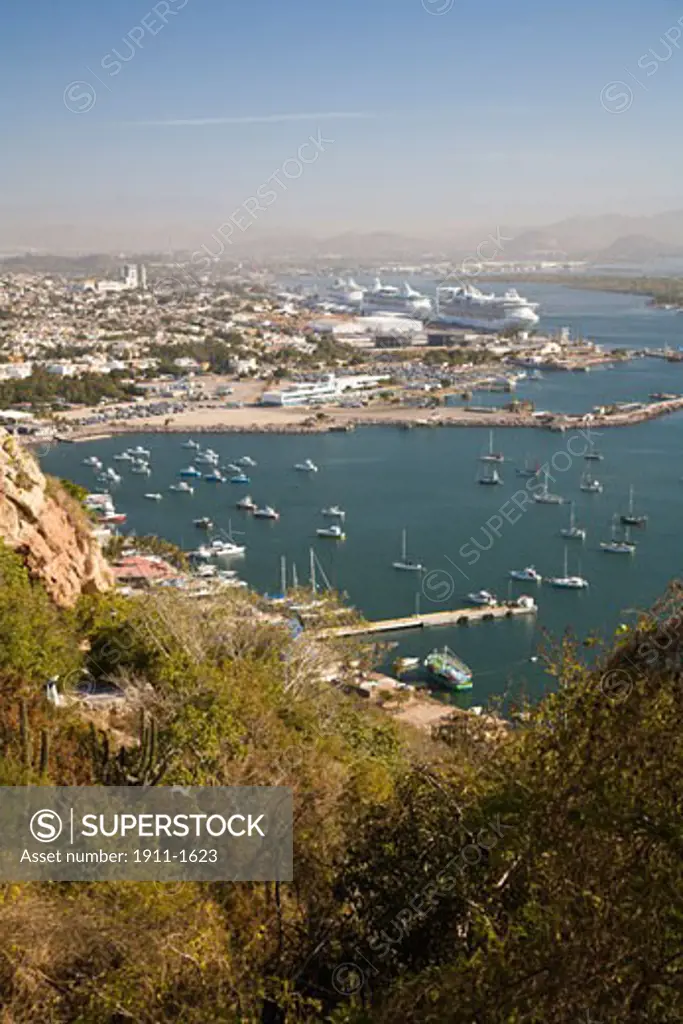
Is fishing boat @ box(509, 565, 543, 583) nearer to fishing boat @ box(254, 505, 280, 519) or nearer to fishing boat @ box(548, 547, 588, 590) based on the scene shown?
fishing boat @ box(548, 547, 588, 590)

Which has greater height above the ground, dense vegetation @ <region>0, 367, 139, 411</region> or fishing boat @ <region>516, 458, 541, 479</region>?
dense vegetation @ <region>0, 367, 139, 411</region>

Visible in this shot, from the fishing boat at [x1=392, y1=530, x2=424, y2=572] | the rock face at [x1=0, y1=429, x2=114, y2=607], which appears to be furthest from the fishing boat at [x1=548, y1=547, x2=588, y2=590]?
the rock face at [x1=0, y1=429, x2=114, y2=607]

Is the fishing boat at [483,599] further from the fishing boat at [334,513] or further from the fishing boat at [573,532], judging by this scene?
the fishing boat at [334,513]

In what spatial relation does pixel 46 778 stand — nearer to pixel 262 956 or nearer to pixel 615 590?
pixel 262 956

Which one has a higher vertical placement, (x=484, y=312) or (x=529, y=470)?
(x=484, y=312)

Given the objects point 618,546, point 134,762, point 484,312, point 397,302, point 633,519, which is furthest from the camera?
point 397,302

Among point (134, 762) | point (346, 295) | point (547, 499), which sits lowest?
point (547, 499)

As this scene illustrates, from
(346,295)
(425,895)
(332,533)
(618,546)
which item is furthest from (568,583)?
(346,295)

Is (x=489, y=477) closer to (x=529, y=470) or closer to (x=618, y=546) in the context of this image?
(x=529, y=470)
